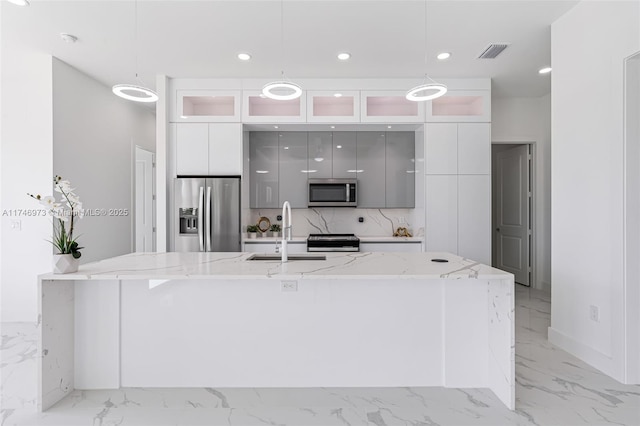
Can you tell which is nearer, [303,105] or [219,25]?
[219,25]

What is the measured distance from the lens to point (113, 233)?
459cm

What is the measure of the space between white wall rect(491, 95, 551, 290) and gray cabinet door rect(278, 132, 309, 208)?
2.87 m

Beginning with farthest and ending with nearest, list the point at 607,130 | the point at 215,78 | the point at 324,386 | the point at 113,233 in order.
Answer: the point at 113,233
the point at 215,78
the point at 607,130
the point at 324,386

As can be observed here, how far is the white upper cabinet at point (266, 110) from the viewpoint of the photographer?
4.26 meters

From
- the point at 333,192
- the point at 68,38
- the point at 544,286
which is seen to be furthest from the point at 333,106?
the point at 544,286

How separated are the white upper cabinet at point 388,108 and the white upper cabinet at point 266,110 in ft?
2.52

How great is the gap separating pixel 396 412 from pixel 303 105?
3.45 metres

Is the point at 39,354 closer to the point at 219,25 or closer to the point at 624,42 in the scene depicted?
the point at 219,25

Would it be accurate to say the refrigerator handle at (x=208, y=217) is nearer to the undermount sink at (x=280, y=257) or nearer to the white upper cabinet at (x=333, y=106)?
the white upper cabinet at (x=333, y=106)

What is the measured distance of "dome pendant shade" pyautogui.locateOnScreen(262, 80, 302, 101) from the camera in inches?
101

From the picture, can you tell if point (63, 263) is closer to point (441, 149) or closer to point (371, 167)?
point (371, 167)

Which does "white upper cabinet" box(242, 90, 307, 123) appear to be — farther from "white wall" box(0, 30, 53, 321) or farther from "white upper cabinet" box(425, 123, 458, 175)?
"white wall" box(0, 30, 53, 321)

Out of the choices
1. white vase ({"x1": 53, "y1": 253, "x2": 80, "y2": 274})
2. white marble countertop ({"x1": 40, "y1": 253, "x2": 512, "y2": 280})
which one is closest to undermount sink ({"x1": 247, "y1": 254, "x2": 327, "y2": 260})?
white marble countertop ({"x1": 40, "y1": 253, "x2": 512, "y2": 280})

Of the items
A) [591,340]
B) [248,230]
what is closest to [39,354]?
[248,230]
